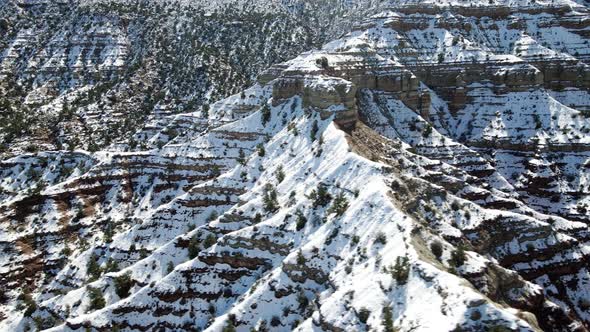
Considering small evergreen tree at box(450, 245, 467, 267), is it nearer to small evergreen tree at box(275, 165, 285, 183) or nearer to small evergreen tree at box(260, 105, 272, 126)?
small evergreen tree at box(275, 165, 285, 183)

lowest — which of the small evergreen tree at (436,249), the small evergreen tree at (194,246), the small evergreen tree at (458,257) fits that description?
the small evergreen tree at (194,246)

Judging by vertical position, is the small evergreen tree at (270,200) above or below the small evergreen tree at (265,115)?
below

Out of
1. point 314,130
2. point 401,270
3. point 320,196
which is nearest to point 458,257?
point 401,270

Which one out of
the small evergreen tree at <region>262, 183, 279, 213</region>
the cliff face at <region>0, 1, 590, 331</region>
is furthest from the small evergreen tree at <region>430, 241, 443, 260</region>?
the small evergreen tree at <region>262, 183, 279, 213</region>

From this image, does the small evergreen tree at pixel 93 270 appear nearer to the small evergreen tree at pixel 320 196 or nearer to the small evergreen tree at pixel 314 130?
the small evergreen tree at pixel 320 196

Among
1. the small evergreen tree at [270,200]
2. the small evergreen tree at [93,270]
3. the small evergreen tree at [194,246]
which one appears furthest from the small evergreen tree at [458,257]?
the small evergreen tree at [93,270]

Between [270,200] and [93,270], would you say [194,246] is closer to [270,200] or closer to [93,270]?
[270,200]

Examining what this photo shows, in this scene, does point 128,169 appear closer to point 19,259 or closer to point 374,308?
point 19,259

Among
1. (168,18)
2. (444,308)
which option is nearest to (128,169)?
(444,308)

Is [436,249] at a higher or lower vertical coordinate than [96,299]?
higher
